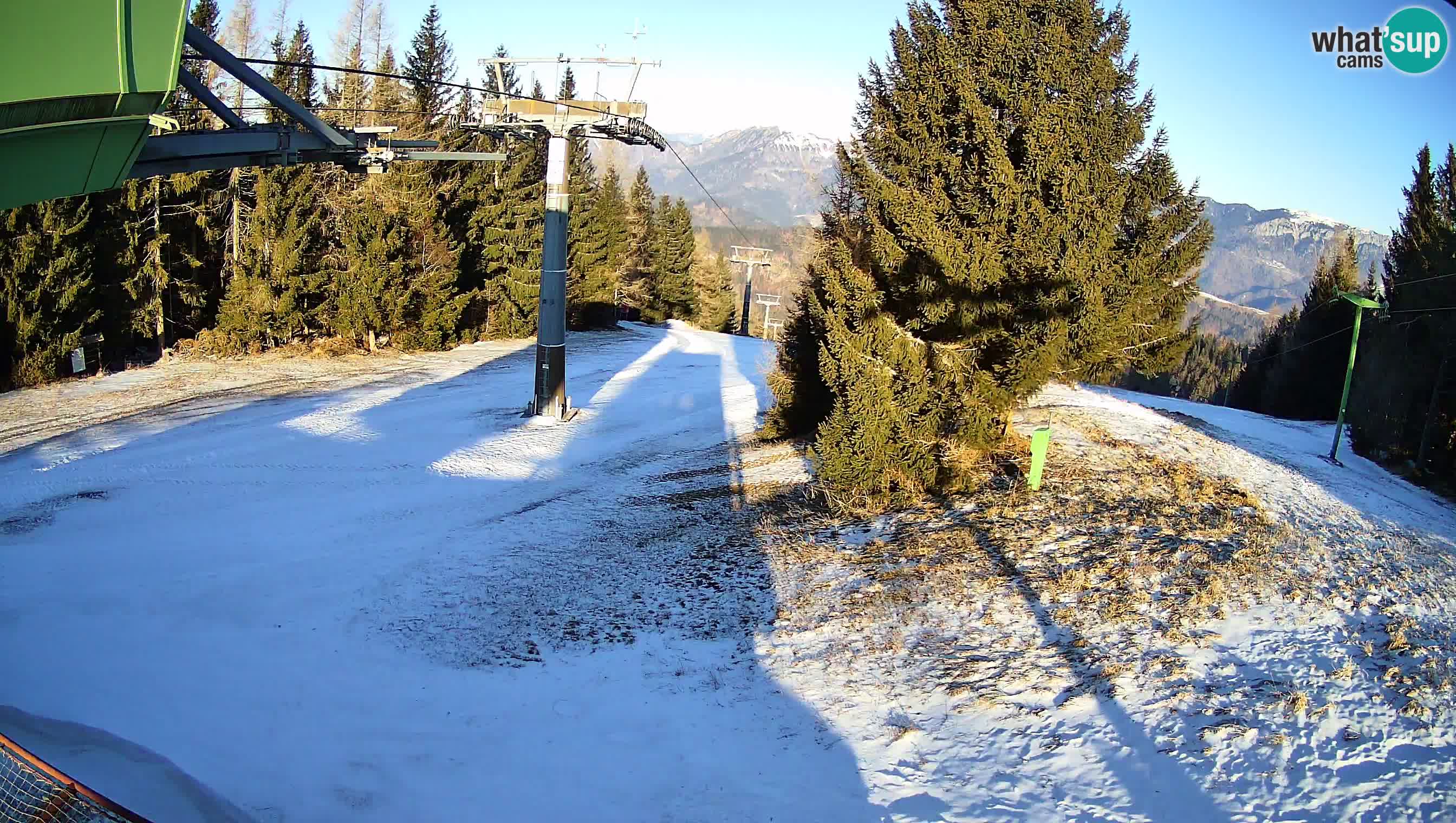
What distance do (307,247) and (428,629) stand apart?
955 inches

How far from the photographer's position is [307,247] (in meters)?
29.1

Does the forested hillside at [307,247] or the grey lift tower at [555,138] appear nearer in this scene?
the grey lift tower at [555,138]

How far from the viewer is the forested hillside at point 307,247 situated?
22047 millimetres

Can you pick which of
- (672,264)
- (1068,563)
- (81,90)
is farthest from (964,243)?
(672,264)

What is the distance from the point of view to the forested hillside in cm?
2205

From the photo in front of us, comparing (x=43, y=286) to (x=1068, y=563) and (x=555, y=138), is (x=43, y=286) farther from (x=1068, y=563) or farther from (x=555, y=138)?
(x=1068, y=563)

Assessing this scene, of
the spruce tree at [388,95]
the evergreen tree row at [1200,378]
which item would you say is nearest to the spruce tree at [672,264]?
the spruce tree at [388,95]

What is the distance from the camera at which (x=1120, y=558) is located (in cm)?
896

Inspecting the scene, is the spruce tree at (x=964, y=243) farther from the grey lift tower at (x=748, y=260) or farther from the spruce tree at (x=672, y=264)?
the spruce tree at (x=672, y=264)

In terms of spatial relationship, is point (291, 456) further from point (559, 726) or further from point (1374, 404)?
point (1374, 404)

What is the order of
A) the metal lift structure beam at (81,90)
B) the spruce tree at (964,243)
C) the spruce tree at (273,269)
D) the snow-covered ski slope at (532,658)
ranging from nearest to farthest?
the metal lift structure beam at (81,90) < the snow-covered ski slope at (532,658) < the spruce tree at (964,243) < the spruce tree at (273,269)

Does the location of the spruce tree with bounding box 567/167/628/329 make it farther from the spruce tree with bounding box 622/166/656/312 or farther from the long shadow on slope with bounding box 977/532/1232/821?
the long shadow on slope with bounding box 977/532/1232/821

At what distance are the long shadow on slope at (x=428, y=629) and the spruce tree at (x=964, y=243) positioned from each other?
283cm

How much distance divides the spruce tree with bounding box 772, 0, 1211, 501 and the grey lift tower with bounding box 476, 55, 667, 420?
8.02 meters
